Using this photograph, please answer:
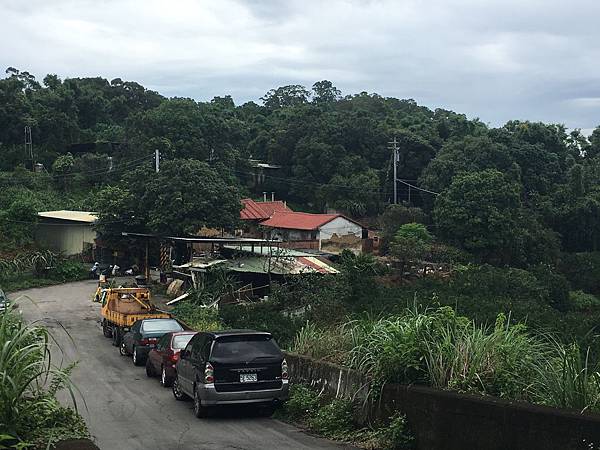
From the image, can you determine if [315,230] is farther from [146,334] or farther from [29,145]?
[146,334]

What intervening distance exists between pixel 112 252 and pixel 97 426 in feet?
144

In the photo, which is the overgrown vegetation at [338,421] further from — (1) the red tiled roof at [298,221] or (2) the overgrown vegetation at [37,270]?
(1) the red tiled roof at [298,221]

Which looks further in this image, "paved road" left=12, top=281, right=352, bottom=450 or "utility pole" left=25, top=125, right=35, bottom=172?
"utility pole" left=25, top=125, right=35, bottom=172

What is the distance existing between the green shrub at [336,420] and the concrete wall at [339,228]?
49270 mm

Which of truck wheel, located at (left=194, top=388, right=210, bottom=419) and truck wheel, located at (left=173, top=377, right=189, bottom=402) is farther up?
truck wheel, located at (left=194, top=388, right=210, bottom=419)

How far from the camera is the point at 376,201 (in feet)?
234

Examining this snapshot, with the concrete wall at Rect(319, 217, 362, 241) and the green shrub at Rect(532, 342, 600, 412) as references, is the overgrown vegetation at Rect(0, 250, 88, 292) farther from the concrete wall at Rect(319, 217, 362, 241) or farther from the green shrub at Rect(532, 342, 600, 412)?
the green shrub at Rect(532, 342, 600, 412)

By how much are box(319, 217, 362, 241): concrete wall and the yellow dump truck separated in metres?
31.5

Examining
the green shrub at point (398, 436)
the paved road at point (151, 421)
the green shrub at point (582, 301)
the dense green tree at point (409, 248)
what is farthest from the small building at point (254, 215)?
the green shrub at point (398, 436)

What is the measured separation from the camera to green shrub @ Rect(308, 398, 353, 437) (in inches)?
444

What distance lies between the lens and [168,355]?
1759cm

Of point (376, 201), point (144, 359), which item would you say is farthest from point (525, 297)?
point (376, 201)

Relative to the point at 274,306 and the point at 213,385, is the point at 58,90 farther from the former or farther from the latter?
the point at 213,385

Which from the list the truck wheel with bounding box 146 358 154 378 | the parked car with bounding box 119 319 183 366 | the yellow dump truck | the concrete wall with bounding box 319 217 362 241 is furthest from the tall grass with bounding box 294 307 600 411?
the concrete wall with bounding box 319 217 362 241
